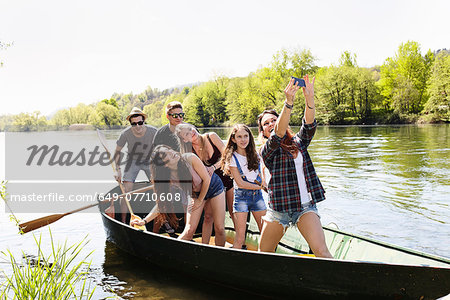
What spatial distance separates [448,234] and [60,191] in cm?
1316

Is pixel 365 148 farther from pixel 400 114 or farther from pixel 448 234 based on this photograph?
pixel 400 114

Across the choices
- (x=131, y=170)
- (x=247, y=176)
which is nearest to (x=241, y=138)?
(x=247, y=176)

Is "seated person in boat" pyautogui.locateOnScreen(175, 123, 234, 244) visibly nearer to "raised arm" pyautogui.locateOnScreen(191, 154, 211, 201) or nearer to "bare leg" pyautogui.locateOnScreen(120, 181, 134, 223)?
"raised arm" pyautogui.locateOnScreen(191, 154, 211, 201)

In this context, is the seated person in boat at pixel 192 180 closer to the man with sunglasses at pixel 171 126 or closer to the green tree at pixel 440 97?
the man with sunglasses at pixel 171 126

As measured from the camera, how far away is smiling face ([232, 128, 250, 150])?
455 centimetres

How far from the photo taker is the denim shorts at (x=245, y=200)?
4.79m

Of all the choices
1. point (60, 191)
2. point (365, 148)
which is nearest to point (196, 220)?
point (60, 191)

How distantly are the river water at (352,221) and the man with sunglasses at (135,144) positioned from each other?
1331 mm

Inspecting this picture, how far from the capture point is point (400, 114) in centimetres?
4484

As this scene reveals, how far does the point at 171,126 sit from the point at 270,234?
2.75m

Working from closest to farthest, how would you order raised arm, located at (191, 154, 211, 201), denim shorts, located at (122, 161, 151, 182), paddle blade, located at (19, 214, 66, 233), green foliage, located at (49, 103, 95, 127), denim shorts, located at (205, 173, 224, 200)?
raised arm, located at (191, 154, 211, 201)
denim shorts, located at (205, 173, 224, 200)
paddle blade, located at (19, 214, 66, 233)
denim shorts, located at (122, 161, 151, 182)
green foliage, located at (49, 103, 95, 127)

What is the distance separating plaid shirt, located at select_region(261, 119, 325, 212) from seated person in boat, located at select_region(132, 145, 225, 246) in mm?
1116

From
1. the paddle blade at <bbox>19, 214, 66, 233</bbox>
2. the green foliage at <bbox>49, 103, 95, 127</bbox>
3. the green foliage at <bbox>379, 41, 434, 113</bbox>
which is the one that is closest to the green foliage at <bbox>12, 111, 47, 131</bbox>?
the green foliage at <bbox>49, 103, 95, 127</bbox>

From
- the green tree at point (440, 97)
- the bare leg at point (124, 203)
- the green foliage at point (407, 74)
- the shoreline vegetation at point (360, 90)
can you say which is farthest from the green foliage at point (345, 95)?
the bare leg at point (124, 203)
